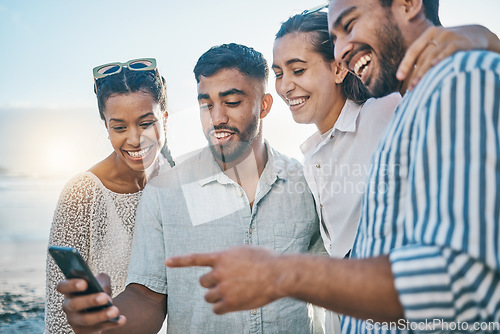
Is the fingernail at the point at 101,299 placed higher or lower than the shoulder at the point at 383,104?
Result: lower

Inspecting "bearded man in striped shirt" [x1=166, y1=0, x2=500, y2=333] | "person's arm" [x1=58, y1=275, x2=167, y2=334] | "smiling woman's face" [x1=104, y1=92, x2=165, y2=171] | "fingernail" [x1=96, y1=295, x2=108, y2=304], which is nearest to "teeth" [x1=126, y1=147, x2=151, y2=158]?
"smiling woman's face" [x1=104, y1=92, x2=165, y2=171]

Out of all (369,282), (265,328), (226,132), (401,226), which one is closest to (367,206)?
(401,226)

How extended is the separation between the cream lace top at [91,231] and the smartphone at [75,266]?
4.48ft

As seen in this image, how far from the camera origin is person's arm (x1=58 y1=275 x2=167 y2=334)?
4.86 ft

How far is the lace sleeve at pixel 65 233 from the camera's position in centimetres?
272

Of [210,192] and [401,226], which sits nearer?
[401,226]

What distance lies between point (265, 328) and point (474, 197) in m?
1.67

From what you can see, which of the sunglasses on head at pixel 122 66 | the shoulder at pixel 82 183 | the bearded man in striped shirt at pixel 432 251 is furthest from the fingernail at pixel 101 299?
the sunglasses on head at pixel 122 66

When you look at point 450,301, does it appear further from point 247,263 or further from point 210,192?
point 210,192

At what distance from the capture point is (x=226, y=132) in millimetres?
2965

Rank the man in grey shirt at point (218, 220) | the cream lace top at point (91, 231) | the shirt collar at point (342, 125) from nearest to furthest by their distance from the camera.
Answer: the man in grey shirt at point (218, 220) < the shirt collar at point (342, 125) < the cream lace top at point (91, 231)

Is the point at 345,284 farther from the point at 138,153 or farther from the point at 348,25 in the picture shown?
the point at 138,153

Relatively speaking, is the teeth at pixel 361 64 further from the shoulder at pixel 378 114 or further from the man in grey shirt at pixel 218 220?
the man in grey shirt at pixel 218 220

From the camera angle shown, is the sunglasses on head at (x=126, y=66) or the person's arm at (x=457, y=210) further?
the sunglasses on head at (x=126, y=66)
